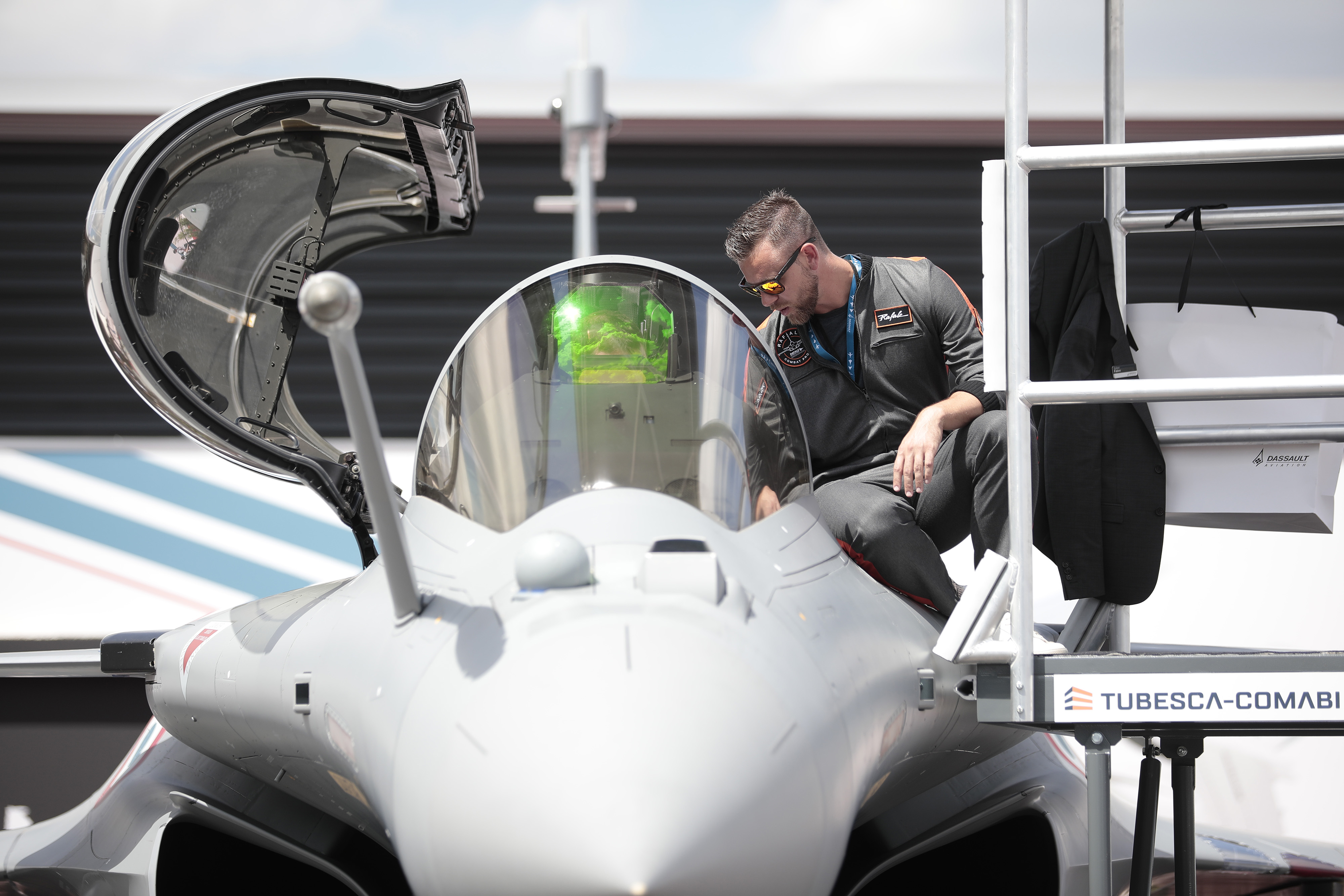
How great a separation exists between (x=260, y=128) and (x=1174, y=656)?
3.13 meters

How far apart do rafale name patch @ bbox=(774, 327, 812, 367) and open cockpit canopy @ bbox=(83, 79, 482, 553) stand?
55.7 inches

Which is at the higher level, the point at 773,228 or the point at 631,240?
the point at 631,240

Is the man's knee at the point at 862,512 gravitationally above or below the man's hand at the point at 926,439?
below

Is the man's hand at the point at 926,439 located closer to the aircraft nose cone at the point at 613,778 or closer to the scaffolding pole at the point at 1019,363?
the scaffolding pole at the point at 1019,363

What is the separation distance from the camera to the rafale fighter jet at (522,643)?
1.37 meters

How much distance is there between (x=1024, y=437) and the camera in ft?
7.19

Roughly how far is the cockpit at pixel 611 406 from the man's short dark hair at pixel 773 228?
103 cm

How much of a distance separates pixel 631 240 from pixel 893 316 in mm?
4521

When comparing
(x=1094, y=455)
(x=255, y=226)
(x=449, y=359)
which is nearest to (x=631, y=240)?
(x=255, y=226)

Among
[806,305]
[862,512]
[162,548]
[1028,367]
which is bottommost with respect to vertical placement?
[162,548]

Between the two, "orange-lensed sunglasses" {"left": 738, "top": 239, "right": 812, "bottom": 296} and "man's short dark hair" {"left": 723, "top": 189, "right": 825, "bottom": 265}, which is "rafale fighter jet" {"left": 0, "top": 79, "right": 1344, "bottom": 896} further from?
"man's short dark hair" {"left": 723, "top": 189, "right": 825, "bottom": 265}

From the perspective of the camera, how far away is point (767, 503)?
218 cm

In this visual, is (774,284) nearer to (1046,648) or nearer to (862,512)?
(862,512)

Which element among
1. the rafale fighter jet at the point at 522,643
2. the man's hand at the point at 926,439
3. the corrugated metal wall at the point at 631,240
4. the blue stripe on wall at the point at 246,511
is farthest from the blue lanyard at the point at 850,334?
the blue stripe on wall at the point at 246,511
